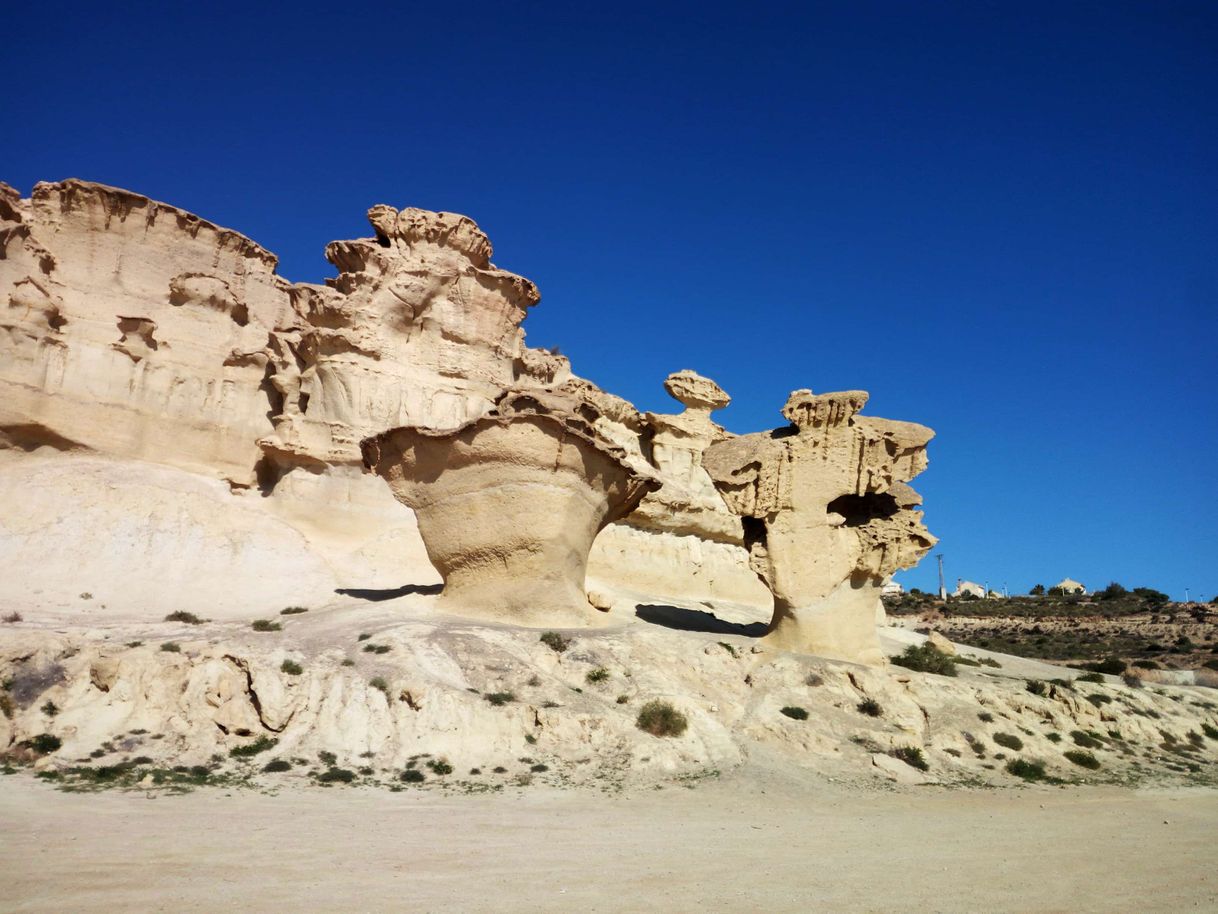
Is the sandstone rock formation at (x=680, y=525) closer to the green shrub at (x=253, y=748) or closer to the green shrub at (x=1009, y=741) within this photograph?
the green shrub at (x=1009, y=741)

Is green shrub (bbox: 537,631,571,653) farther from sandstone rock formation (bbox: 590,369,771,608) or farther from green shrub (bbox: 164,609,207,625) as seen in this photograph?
sandstone rock formation (bbox: 590,369,771,608)

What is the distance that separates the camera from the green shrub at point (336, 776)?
411 inches

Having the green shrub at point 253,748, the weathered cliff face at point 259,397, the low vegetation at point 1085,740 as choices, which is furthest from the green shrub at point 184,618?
the low vegetation at point 1085,740

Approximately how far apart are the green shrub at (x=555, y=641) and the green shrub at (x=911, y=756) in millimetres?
5756

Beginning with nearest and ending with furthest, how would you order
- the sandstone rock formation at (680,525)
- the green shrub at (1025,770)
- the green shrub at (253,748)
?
1. the green shrub at (253,748)
2. the green shrub at (1025,770)
3. the sandstone rock formation at (680,525)

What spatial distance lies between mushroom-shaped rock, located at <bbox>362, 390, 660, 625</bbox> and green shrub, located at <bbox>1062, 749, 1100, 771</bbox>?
30.2ft

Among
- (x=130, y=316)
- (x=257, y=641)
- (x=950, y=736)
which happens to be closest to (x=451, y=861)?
(x=257, y=641)

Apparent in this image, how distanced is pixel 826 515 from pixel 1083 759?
6.51 m

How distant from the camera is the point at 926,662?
18.5 m

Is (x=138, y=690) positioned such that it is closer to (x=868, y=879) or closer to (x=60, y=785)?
(x=60, y=785)

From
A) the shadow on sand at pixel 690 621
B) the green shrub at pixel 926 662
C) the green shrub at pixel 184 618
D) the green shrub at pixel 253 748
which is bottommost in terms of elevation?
the green shrub at pixel 253 748

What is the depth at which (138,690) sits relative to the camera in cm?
1162

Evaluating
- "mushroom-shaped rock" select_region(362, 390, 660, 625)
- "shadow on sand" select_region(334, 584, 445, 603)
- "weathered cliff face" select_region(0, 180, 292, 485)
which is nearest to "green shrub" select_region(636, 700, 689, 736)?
"mushroom-shaped rock" select_region(362, 390, 660, 625)

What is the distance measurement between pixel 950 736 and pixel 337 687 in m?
10.2
